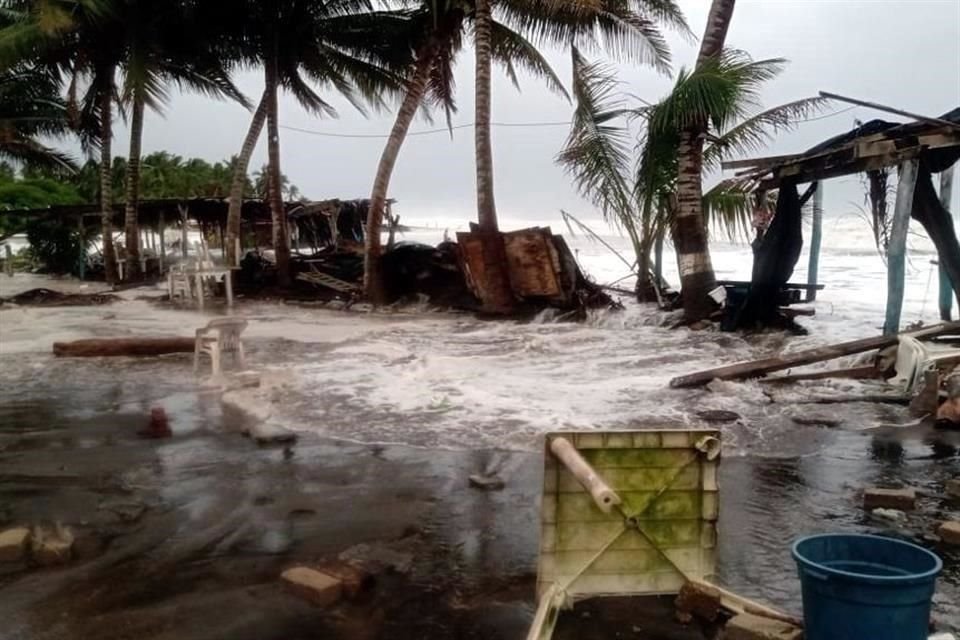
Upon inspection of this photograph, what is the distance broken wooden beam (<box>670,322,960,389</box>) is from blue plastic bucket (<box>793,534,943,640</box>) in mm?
5600

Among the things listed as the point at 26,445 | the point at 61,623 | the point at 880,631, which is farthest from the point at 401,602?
the point at 26,445

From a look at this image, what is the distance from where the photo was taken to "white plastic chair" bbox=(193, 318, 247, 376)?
9.98 meters

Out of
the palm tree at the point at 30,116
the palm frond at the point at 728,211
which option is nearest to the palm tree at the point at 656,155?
the palm frond at the point at 728,211

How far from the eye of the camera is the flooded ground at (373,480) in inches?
151

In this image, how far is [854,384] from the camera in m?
8.84

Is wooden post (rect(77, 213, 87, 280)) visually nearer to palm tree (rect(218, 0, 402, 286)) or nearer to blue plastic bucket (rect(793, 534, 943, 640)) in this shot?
palm tree (rect(218, 0, 402, 286))

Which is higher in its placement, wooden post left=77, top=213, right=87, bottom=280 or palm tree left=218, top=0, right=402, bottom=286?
palm tree left=218, top=0, right=402, bottom=286

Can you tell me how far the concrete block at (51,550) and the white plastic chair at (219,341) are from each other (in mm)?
5396

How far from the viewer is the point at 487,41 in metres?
16.8

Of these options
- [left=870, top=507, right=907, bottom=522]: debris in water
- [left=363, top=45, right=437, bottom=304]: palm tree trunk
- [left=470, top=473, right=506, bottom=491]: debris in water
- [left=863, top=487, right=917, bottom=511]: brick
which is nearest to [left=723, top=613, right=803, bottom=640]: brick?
[left=870, top=507, right=907, bottom=522]: debris in water

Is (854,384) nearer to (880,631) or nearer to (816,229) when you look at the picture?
(880,631)

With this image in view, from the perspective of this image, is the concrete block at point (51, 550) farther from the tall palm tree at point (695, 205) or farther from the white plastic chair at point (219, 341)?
the tall palm tree at point (695, 205)

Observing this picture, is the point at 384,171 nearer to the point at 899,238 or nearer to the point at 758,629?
the point at 899,238

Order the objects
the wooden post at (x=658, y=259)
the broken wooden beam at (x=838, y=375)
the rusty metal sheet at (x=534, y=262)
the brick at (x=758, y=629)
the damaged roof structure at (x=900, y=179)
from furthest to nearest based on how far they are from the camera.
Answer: the wooden post at (x=658, y=259) → the rusty metal sheet at (x=534, y=262) → the damaged roof structure at (x=900, y=179) → the broken wooden beam at (x=838, y=375) → the brick at (x=758, y=629)
